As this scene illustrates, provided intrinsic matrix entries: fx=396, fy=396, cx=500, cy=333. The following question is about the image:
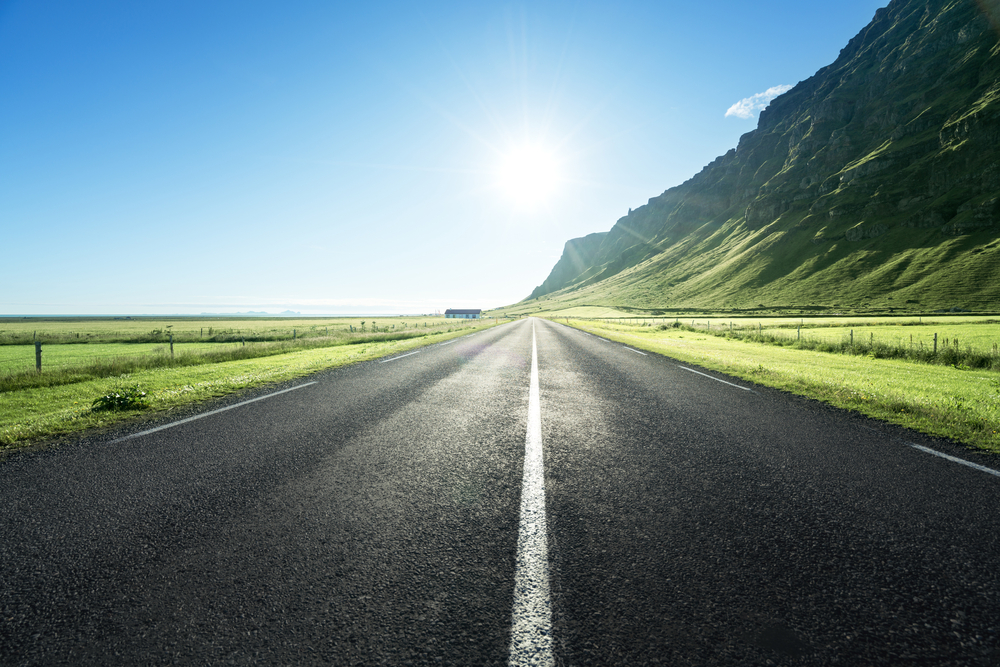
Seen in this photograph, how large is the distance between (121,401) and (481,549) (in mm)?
8783

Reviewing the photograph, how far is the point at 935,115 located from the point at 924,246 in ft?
221

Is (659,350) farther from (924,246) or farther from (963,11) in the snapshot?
(963,11)

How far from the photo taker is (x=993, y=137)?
117 m

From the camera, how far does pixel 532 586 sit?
8.14 ft

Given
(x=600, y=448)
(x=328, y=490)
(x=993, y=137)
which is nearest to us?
(x=328, y=490)

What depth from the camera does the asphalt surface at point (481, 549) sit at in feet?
6.83

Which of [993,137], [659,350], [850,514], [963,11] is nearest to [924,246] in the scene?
[993,137]

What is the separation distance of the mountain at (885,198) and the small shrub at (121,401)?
418 feet

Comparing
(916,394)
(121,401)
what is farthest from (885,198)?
(121,401)

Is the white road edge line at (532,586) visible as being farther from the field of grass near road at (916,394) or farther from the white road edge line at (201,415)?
the field of grass near road at (916,394)

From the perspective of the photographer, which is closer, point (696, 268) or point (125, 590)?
point (125, 590)

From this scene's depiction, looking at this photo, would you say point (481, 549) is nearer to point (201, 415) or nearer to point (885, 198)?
point (201, 415)

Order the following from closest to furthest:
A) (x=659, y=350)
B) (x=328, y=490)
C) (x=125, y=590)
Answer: (x=125, y=590), (x=328, y=490), (x=659, y=350)

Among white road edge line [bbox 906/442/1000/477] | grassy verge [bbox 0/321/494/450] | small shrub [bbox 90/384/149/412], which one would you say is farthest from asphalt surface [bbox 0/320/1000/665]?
small shrub [bbox 90/384/149/412]
